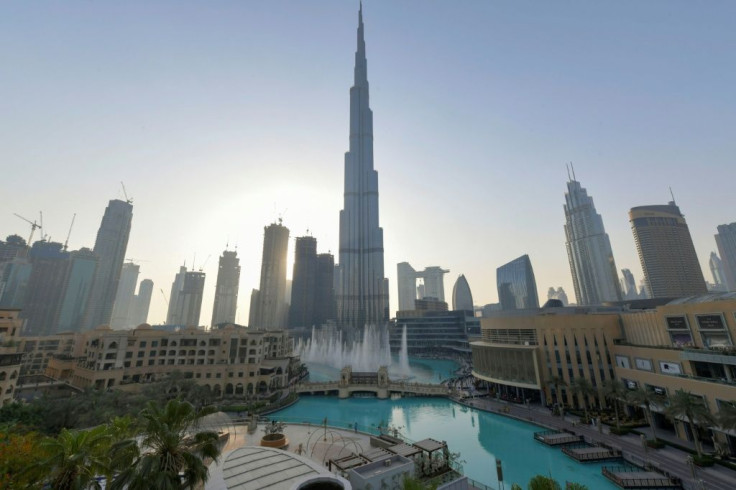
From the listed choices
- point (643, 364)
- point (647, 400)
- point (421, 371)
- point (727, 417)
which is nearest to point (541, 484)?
point (727, 417)

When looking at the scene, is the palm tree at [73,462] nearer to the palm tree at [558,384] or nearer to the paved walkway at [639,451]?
the paved walkway at [639,451]

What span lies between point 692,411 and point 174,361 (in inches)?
3804

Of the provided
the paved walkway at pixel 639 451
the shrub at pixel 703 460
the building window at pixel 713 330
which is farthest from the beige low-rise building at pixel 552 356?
the shrub at pixel 703 460

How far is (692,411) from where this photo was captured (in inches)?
1438

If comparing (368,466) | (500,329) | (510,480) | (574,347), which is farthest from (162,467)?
(500,329)

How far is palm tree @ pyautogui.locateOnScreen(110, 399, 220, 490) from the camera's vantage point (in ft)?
45.8

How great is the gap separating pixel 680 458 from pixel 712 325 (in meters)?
19.3

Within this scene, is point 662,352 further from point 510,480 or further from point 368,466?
point 368,466

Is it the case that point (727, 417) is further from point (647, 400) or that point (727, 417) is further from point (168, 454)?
point (168, 454)

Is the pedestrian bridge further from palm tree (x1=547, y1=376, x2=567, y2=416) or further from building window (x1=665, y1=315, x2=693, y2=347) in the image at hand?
building window (x1=665, y1=315, x2=693, y2=347)

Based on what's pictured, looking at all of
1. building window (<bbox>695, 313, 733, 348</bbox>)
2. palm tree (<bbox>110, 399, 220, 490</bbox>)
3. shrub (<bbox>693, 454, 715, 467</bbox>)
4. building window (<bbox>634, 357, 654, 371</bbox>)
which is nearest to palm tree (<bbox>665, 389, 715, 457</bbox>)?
shrub (<bbox>693, 454, 715, 467</bbox>)

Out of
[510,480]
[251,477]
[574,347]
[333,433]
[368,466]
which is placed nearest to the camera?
[251,477]

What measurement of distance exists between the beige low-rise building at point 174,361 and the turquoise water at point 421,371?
35778 millimetres

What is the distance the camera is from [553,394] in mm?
62156
